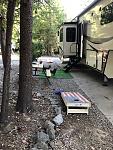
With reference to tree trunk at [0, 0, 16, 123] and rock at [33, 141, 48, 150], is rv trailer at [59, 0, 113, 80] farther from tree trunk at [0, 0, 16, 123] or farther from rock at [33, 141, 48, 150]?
rock at [33, 141, 48, 150]

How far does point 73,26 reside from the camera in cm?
1792

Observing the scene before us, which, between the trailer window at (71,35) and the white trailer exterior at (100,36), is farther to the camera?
the trailer window at (71,35)

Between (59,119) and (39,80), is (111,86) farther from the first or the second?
(59,119)

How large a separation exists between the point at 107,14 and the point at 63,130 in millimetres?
5858

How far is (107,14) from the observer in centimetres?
1127

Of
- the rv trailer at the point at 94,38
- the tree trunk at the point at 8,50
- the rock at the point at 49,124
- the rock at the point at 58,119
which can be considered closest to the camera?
the rock at the point at 49,124

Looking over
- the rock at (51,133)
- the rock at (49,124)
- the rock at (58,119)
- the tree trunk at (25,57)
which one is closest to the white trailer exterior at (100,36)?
the tree trunk at (25,57)

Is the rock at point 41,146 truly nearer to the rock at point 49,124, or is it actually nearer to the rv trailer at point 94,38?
the rock at point 49,124

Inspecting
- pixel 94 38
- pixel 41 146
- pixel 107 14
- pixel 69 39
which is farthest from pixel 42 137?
pixel 69 39

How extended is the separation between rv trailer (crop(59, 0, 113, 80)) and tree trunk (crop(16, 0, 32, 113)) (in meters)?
4.00

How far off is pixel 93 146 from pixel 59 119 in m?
1.20

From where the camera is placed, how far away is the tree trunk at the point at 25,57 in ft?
24.0

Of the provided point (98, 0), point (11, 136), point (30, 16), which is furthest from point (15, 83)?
point (11, 136)

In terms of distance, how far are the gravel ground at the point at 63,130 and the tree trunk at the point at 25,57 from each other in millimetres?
245
